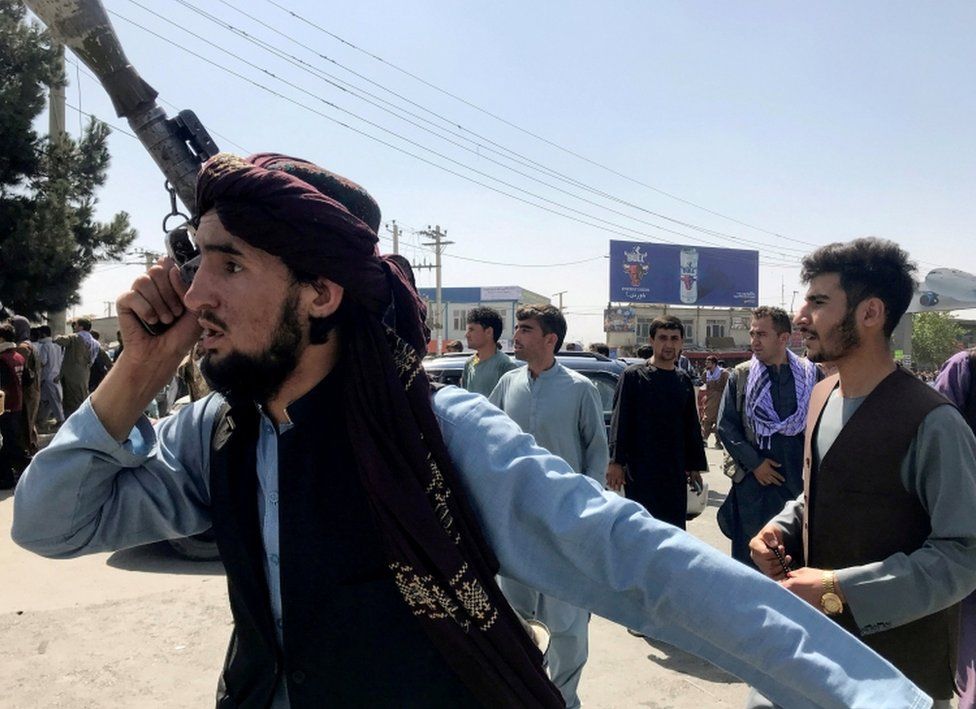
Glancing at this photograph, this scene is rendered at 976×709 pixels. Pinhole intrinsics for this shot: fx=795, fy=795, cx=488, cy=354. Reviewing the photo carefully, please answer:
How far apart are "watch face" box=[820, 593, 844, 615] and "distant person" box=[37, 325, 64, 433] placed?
11.2m

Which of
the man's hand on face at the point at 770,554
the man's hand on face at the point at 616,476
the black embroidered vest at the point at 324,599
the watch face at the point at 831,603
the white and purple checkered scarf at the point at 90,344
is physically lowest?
the man's hand on face at the point at 616,476

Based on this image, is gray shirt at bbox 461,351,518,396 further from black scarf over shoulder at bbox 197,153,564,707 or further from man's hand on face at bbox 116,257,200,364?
black scarf over shoulder at bbox 197,153,564,707

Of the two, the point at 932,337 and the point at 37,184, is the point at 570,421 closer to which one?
the point at 37,184

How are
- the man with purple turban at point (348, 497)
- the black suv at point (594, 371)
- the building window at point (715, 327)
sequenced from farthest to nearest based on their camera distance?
the building window at point (715, 327) → the black suv at point (594, 371) → the man with purple turban at point (348, 497)

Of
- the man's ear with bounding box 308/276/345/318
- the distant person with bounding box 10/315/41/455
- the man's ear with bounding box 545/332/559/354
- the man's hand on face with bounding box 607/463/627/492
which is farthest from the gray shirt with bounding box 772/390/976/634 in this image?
the distant person with bounding box 10/315/41/455

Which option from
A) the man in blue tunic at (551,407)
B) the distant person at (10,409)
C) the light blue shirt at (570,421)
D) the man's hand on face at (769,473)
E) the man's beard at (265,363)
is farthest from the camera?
the distant person at (10,409)

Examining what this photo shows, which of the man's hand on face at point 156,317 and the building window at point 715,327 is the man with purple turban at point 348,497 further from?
the building window at point 715,327

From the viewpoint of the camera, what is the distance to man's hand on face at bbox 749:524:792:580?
2.37 meters

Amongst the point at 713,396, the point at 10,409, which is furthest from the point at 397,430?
the point at 713,396

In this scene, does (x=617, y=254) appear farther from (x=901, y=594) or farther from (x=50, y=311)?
(x=901, y=594)

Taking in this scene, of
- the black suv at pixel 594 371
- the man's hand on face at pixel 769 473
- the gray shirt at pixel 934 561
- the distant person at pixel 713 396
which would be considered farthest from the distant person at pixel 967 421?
the distant person at pixel 713 396

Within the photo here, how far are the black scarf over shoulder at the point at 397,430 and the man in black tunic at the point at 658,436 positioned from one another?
417 centimetres

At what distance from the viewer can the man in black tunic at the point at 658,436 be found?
5.39 m

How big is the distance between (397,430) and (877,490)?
155cm
